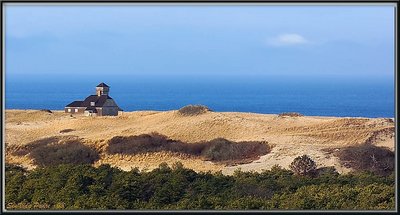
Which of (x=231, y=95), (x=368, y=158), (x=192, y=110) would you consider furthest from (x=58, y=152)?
(x=231, y=95)

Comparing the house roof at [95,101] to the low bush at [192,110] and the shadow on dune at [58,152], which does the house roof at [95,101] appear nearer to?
the low bush at [192,110]

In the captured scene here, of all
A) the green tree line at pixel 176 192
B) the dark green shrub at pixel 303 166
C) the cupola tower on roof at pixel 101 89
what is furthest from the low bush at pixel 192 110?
the green tree line at pixel 176 192

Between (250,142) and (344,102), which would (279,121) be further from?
(344,102)

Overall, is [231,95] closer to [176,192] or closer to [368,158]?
[368,158]

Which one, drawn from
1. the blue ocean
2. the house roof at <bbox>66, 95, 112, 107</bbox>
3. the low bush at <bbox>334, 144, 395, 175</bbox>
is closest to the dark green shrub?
the low bush at <bbox>334, 144, 395, 175</bbox>

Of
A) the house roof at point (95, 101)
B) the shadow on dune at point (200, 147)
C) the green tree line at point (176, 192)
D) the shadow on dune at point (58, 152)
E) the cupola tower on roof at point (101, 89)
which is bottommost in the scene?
the shadow on dune at point (58, 152)

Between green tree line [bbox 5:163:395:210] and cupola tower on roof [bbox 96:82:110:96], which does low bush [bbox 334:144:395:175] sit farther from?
cupola tower on roof [bbox 96:82:110:96]
